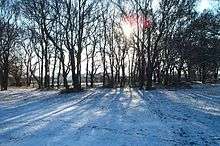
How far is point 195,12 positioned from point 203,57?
1620 cm

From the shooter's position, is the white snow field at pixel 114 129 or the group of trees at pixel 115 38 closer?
→ the white snow field at pixel 114 129

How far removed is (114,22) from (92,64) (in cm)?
881

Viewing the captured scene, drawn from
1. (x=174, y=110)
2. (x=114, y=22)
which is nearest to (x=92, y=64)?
(x=114, y=22)

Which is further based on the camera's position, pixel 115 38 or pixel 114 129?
pixel 115 38

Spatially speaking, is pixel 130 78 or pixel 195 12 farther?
pixel 130 78

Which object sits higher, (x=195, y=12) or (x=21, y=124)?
(x=195, y=12)

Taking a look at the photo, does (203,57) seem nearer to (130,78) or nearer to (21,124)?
(130,78)

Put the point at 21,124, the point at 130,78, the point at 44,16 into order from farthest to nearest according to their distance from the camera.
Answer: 1. the point at 130,78
2. the point at 44,16
3. the point at 21,124

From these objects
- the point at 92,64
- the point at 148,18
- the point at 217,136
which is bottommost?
the point at 217,136

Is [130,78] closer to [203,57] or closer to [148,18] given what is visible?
[203,57]

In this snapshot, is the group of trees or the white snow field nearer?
the white snow field

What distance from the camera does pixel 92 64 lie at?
67.6 metres

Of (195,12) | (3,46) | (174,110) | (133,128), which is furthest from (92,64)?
(133,128)

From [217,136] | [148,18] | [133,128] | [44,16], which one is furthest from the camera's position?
[148,18]
